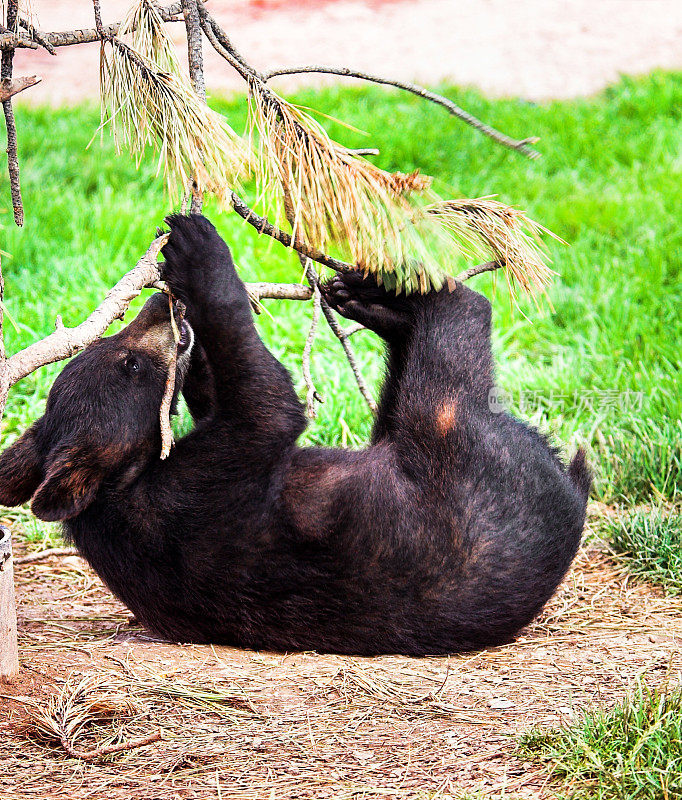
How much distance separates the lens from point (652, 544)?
438 centimetres

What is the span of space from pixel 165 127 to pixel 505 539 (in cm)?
178

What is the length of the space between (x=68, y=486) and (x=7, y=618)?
482mm

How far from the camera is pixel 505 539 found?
3.41 m

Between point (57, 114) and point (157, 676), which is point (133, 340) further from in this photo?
point (57, 114)

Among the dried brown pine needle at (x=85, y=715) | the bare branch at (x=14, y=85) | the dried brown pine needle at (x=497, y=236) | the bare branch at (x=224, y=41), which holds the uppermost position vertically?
the bare branch at (x=224, y=41)

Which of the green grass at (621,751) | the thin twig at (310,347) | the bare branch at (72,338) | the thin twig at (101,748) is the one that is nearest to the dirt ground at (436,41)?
the thin twig at (310,347)

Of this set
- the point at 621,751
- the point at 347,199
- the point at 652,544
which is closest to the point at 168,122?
the point at 347,199

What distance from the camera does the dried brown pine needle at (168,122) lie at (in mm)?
3049

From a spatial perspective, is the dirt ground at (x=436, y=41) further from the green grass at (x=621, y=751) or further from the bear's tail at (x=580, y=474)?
the green grass at (x=621, y=751)

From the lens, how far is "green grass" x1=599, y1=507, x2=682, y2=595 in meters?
4.24

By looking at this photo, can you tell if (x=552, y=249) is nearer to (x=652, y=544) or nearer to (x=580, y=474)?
(x=652, y=544)

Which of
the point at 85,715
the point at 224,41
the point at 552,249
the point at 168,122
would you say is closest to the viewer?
the point at 85,715

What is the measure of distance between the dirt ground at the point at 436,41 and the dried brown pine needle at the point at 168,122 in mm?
7960

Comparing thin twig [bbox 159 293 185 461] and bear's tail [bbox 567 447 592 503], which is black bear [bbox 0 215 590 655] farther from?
bear's tail [bbox 567 447 592 503]
